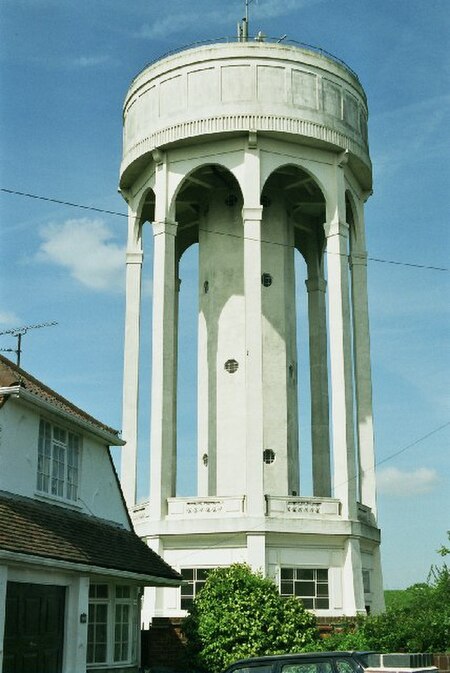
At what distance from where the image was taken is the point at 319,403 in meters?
39.7

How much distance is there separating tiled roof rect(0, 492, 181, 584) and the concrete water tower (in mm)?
5995

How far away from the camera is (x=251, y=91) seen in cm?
3494

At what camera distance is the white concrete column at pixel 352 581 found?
31.3 meters

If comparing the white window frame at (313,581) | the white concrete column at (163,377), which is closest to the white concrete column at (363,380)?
the white window frame at (313,581)

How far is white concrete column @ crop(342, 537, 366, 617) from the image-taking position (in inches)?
1233

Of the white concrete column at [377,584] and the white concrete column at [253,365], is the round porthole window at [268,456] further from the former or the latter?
the white concrete column at [377,584]

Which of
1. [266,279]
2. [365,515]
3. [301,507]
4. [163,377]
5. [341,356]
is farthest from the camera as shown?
[266,279]

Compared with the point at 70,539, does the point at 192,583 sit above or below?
below

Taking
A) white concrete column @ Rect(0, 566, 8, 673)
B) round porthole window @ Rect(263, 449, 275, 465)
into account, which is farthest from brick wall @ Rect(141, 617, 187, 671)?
white concrete column @ Rect(0, 566, 8, 673)

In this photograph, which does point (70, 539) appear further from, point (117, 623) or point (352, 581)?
point (352, 581)

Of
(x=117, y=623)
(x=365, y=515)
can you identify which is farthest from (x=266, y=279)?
(x=117, y=623)

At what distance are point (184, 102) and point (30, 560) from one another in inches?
854

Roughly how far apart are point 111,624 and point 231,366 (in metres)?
14.8

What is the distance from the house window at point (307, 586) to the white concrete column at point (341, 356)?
227 centimetres
